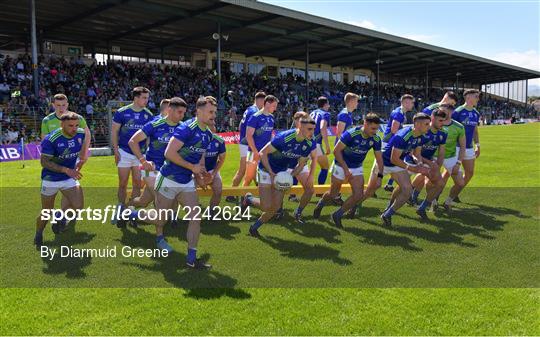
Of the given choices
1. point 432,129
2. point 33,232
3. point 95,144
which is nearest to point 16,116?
point 95,144

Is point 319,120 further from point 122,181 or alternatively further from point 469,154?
point 122,181

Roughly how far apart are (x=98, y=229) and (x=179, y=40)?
32.0m

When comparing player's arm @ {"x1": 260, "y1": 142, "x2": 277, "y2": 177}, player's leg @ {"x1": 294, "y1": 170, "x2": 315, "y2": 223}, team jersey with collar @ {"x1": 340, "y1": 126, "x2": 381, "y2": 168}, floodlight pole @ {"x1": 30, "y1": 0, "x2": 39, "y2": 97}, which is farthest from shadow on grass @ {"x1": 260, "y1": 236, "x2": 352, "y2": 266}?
floodlight pole @ {"x1": 30, "y1": 0, "x2": 39, "y2": 97}

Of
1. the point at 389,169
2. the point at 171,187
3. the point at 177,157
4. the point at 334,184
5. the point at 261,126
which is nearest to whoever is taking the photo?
the point at 177,157

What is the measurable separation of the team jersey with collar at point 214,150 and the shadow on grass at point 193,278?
5.15 feet

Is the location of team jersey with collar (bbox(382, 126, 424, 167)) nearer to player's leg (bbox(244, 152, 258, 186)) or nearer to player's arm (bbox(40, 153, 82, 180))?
player's leg (bbox(244, 152, 258, 186))

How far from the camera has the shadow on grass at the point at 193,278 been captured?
15.9ft

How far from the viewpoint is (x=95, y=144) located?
75.2 feet

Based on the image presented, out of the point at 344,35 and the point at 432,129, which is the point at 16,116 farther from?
the point at 344,35

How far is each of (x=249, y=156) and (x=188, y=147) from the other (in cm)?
372

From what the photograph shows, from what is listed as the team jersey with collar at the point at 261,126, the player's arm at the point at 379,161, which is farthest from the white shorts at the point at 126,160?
the player's arm at the point at 379,161

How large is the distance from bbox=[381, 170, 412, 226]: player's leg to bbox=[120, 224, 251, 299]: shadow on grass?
129 inches

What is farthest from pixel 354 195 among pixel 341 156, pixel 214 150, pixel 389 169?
pixel 214 150

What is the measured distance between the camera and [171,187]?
567 cm
